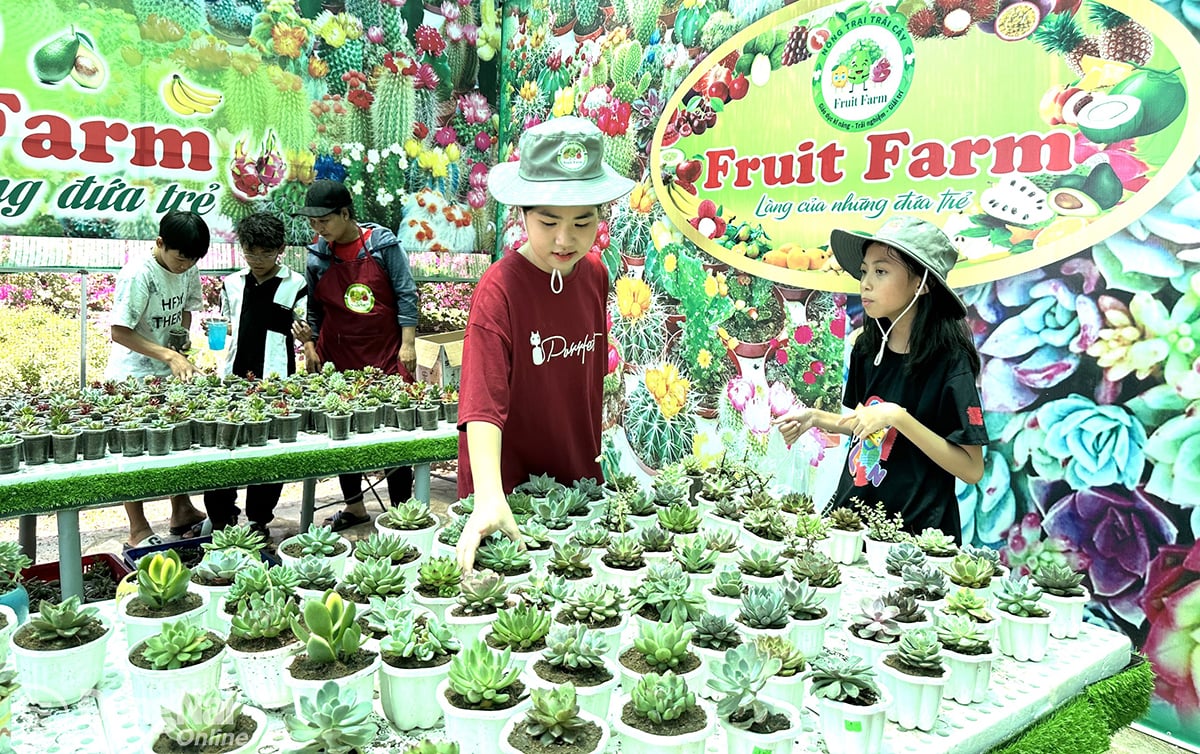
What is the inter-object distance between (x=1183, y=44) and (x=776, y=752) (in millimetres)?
2704

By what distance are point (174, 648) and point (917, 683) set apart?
101 centimetres

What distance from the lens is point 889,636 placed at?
1.27 meters

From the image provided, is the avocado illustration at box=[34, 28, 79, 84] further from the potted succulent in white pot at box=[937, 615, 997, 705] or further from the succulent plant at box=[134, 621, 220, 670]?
the potted succulent in white pot at box=[937, 615, 997, 705]

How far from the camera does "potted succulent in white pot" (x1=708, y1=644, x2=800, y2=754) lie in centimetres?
99

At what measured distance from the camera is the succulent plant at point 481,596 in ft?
4.25

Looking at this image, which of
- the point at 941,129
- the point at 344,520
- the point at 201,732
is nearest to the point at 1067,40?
the point at 941,129

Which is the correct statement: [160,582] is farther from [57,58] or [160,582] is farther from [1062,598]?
[57,58]

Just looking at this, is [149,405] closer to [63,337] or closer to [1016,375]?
[1016,375]

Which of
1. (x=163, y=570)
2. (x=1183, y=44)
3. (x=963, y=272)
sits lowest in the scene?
(x=163, y=570)

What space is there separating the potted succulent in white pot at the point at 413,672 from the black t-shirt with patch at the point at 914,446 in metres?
1.34

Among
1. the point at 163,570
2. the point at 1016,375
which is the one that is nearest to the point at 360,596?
the point at 163,570

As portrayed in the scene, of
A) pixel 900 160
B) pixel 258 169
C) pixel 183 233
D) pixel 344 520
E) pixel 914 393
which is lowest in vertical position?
pixel 344 520

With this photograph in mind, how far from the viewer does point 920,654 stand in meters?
1.16

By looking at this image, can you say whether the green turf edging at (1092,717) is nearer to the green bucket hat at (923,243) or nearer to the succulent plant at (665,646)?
the succulent plant at (665,646)
